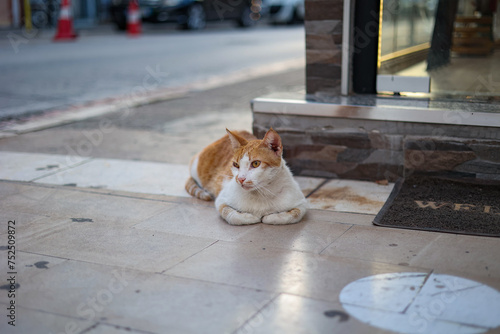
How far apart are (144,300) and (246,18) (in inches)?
890

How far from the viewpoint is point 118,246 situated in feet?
12.6

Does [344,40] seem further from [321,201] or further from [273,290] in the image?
[273,290]

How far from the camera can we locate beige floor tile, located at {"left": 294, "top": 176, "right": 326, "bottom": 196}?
196 inches

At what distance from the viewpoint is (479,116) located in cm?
465

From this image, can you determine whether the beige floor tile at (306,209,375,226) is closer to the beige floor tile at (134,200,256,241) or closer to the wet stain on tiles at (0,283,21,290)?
the beige floor tile at (134,200,256,241)

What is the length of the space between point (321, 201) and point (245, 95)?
5.12 meters

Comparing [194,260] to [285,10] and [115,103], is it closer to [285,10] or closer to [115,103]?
[115,103]

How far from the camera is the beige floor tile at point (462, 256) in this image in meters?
3.36

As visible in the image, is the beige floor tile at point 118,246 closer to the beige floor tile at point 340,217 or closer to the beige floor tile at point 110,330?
the beige floor tile at point 110,330

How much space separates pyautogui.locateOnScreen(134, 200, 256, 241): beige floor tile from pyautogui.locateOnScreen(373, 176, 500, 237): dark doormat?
40.5 inches

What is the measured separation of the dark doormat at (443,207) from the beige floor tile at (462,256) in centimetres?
13

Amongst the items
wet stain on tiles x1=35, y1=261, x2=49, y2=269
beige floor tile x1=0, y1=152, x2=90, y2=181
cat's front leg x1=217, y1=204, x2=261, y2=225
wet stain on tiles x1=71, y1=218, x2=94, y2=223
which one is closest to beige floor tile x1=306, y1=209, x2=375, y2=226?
cat's front leg x1=217, y1=204, x2=261, y2=225

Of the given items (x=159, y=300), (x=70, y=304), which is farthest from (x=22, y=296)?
(x=159, y=300)

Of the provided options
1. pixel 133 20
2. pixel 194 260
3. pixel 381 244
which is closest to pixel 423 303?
pixel 381 244
